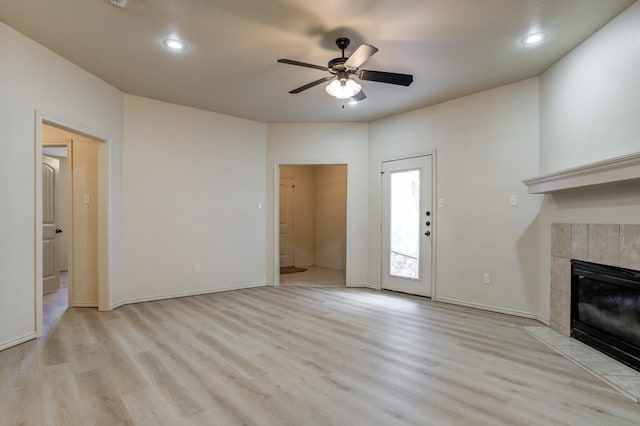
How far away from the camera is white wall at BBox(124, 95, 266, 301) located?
450cm

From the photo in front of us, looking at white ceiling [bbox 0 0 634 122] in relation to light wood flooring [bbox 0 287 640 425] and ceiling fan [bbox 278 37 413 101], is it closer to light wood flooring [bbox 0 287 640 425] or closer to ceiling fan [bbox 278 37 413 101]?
ceiling fan [bbox 278 37 413 101]

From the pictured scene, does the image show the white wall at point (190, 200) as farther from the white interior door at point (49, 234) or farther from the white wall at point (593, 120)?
the white wall at point (593, 120)

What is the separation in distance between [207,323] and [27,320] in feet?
5.23

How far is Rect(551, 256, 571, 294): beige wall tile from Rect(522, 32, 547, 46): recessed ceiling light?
2.11 meters

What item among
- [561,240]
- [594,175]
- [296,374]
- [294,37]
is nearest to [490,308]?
[561,240]

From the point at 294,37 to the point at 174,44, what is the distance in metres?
1.14

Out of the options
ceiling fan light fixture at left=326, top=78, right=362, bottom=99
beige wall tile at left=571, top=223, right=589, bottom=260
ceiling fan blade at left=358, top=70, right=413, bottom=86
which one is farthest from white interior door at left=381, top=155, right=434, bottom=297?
ceiling fan light fixture at left=326, top=78, right=362, bottom=99

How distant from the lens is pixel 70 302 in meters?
4.26

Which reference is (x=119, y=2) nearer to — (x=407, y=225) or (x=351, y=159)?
(x=351, y=159)

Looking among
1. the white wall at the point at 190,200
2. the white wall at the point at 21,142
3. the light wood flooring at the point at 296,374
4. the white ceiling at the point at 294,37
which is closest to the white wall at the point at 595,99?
the white ceiling at the point at 294,37

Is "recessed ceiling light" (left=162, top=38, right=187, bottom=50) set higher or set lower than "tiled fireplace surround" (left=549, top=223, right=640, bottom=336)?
higher

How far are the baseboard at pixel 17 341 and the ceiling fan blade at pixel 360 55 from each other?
12.5 ft

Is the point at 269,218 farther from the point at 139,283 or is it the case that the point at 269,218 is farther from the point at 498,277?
the point at 498,277

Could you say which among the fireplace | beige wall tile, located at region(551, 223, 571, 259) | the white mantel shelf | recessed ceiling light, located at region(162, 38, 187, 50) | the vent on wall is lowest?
the fireplace
